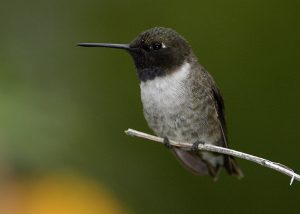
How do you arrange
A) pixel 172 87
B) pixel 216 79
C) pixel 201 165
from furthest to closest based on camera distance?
pixel 216 79
pixel 201 165
pixel 172 87

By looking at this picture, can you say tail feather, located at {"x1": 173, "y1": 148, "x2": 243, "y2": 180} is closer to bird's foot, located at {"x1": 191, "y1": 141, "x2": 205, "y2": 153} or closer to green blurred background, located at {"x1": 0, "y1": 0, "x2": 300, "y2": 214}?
bird's foot, located at {"x1": 191, "y1": 141, "x2": 205, "y2": 153}

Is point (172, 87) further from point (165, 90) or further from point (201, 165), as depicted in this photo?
point (201, 165)

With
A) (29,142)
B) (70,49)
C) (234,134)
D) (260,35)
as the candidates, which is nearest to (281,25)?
(260,35)

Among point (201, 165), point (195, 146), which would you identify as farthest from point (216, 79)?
point (195, 146)

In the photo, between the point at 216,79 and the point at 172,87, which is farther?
the point at 216,79

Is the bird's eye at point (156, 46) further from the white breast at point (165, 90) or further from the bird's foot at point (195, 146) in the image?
the bird's foot at point (195, 146)

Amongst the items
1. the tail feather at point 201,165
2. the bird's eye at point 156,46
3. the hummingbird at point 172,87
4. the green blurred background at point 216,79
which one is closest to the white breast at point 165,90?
the hummingbird at point 172,87

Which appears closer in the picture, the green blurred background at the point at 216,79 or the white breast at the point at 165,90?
the white breast at the point at 165,90
